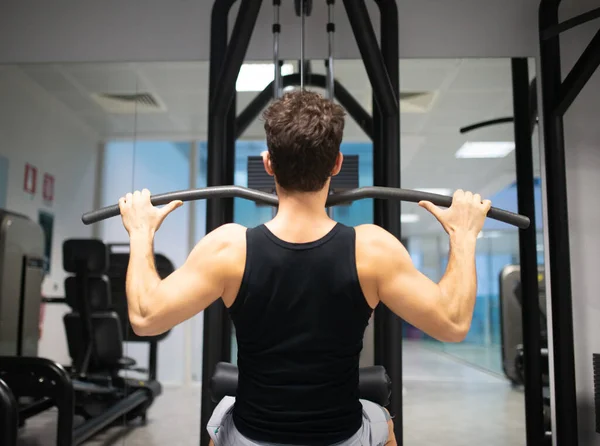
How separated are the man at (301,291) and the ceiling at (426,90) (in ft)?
5.91

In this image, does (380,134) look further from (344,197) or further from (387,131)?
(344,197)

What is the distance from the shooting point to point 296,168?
3.60 feet

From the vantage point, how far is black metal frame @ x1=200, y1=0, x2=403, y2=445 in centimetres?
190

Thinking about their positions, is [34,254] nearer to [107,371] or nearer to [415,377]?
[107,371]

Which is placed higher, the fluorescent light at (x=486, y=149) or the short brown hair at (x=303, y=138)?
the fluorescent light at (x=486, y=149)

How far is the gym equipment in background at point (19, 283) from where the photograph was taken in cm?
315

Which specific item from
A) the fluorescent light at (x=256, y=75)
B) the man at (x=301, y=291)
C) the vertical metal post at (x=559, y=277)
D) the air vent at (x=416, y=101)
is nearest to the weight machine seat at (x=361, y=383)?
the man at (x=301, y=291)

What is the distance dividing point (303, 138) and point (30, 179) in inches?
112

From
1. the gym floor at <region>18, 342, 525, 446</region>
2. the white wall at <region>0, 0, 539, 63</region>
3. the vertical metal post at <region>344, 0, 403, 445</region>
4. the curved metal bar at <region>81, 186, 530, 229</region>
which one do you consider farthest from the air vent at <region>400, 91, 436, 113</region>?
the curved metal bar at <region>81, 186, 530, 229</region>

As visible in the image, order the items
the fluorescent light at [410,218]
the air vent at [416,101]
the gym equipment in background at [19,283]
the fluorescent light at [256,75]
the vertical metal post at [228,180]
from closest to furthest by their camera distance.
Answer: the vertical metal post at [228,180] < the fluorescent light at [256,75] < the air vent at [416,101] < the gym equipment in background at [19,283] < the fluorescent light at [410,218]

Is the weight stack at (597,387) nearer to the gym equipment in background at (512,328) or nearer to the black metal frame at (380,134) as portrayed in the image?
the gym equipment in background at (512,328)

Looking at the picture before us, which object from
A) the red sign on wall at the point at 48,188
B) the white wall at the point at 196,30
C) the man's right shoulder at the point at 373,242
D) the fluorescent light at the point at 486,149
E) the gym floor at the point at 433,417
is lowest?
the gym floor at the point at 433,417

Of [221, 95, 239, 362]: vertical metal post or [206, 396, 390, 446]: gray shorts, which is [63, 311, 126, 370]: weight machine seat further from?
[206, 396, 390, 446]: gray shorts

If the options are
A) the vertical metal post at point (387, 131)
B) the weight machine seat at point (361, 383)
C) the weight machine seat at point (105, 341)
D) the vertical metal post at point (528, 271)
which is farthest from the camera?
the weight machine seat at point (105, 341)
